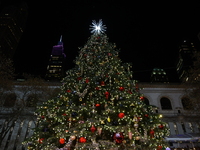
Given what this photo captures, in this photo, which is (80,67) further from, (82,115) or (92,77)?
(82,115)

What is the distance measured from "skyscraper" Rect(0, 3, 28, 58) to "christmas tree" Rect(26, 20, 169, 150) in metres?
67.8

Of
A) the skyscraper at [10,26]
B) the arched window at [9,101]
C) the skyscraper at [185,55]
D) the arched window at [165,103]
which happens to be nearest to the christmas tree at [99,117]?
the arched window at [9,101]

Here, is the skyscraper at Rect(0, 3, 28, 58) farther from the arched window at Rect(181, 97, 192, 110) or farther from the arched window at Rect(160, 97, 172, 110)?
the arched window at Rect(181, 97, 192, 110)

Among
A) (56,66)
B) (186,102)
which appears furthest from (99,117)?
(56,66)

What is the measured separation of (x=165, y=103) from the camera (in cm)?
2148

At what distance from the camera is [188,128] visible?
62.5ft

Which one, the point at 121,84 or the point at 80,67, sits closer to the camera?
the point at 121,84

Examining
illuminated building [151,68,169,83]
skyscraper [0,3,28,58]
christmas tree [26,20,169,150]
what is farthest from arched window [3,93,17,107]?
illuminated building [151,68,169,83]

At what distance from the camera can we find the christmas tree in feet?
17.7

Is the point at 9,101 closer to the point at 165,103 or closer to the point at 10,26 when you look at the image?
the point at 165,103

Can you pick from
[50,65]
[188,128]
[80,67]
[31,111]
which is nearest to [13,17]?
[50,65]

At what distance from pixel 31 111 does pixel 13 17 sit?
69.0 metres

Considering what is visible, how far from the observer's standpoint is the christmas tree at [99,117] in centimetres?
Answer: 539

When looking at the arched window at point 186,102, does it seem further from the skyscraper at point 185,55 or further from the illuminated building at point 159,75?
the illuminated building at point 159,75
